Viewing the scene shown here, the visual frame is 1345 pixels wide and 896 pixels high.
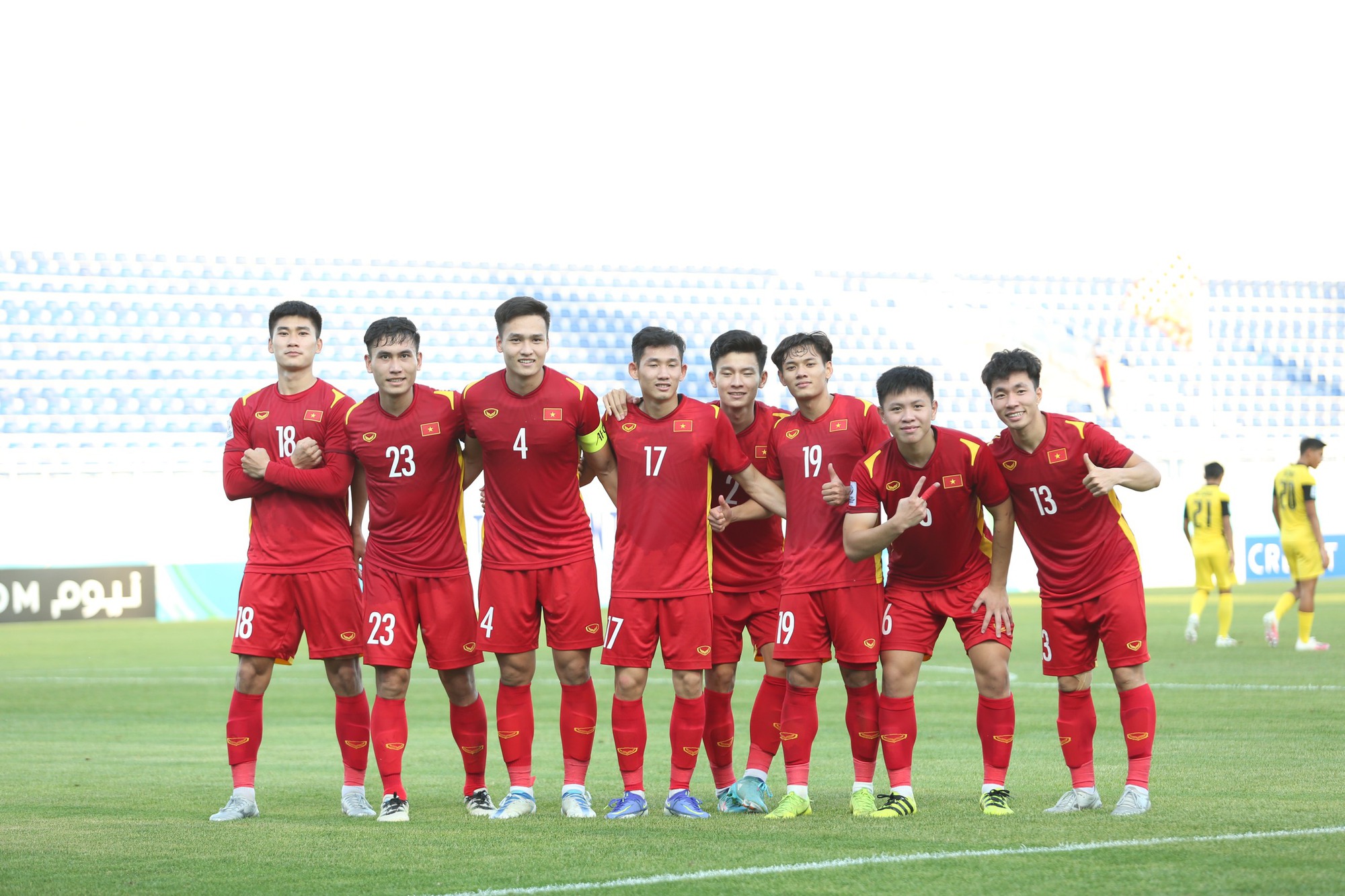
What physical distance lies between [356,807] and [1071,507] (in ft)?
10.5

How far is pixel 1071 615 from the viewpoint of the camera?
6574 millimetres

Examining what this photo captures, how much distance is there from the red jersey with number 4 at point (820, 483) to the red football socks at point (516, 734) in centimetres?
123

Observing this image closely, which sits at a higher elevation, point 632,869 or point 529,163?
point 529,163

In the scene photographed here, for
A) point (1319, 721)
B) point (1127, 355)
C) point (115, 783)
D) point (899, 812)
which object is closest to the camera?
point (899, 812)

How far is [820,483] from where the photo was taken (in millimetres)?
6805

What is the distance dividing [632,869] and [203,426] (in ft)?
88.9

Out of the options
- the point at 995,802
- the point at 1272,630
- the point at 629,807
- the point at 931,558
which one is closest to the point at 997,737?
the point at 995,802

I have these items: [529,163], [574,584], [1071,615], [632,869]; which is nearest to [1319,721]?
[1071,615]

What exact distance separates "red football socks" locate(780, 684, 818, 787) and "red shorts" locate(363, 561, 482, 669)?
133cm

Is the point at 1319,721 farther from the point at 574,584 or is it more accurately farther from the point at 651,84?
the point at 651,84

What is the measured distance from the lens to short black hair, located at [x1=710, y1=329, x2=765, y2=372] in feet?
22.9

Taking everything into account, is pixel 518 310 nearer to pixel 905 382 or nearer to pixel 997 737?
pixel 905 382

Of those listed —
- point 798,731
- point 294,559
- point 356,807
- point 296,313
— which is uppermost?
point 296,313

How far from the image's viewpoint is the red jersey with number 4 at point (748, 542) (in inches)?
286
